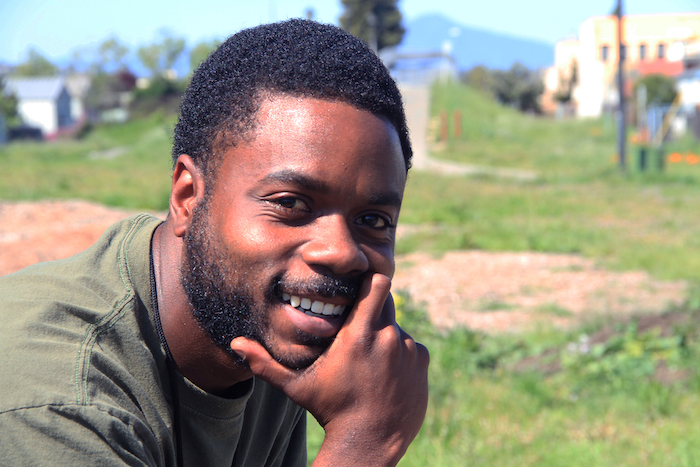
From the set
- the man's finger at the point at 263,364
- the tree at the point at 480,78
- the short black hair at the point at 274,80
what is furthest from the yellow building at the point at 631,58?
the man's finger at the point at 263,364

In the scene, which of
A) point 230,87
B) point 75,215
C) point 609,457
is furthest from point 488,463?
point 75,215

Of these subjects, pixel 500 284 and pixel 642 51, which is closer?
pixel 500 284

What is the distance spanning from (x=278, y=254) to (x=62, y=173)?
18383 mm

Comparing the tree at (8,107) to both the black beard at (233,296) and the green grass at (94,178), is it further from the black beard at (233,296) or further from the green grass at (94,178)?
the black beard at (233,296)

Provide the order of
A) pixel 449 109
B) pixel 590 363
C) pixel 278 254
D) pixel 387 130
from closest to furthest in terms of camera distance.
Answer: pixel 278 254 → pixel 387 130 → pixel 590 363 → pixel 449 109

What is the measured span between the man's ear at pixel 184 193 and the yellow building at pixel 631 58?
34707 mm

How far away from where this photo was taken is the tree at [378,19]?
6738cm

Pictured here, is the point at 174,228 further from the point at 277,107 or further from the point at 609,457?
the point at 609,457

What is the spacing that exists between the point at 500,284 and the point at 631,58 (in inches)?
2134

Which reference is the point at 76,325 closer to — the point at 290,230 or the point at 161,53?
the point at 290,230

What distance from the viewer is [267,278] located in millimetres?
1709

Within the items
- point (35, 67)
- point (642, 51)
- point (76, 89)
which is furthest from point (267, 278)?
point (35, 67)

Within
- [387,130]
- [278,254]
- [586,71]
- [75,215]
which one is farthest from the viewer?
[586,71]

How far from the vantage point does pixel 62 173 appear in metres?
18.5
